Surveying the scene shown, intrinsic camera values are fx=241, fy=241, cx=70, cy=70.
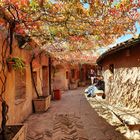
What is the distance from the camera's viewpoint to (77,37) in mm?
7492

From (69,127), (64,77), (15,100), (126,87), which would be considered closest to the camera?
(69,127)

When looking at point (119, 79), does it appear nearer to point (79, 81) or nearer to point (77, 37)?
point (77, 37)

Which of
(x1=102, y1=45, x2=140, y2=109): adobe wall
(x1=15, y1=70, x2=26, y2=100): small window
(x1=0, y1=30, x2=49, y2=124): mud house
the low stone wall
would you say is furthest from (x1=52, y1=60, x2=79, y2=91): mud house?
(x1=15, y1=70, x2=26, y2=100): small window

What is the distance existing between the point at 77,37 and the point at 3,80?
2.76 meters

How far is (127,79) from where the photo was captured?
25.4 ft

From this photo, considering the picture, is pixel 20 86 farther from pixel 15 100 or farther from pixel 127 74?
pixel 127 74

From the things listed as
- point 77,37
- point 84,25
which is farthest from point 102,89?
point 84,25

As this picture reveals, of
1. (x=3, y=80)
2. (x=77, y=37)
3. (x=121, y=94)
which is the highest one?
(x=77, y=37)

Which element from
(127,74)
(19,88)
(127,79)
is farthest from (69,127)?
(127,74)

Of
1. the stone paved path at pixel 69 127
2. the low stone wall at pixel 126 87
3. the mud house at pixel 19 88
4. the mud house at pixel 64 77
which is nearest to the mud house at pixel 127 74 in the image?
the low stone wall at pixel 126 87

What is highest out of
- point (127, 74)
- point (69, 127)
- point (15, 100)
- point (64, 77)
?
point (127, 74)

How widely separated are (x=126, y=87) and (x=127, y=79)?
311 millimetres

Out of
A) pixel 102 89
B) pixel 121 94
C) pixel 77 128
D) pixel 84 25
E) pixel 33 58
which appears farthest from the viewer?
pixel 102 89

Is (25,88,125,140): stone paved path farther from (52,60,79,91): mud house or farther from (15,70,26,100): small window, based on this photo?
(52,60,79,91): mud house
